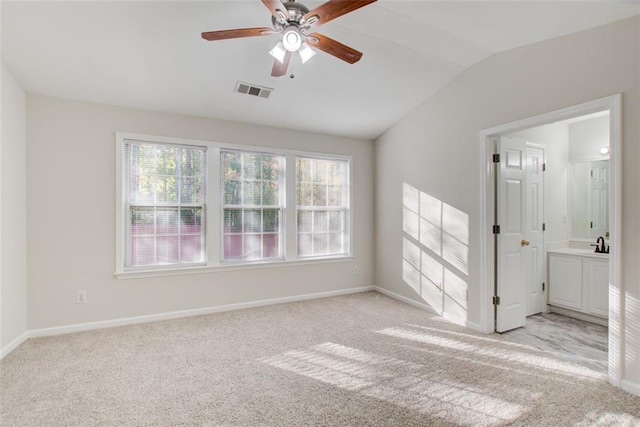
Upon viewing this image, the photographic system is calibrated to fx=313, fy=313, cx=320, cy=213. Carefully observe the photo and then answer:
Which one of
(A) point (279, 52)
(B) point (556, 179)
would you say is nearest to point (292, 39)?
(A) point (279, 52)

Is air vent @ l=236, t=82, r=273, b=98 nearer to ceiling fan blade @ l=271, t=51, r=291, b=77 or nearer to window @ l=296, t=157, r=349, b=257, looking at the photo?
ceiling fan blade @ l=271, t=51, r=291, b=77

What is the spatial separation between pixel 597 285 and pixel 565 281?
0.35 m

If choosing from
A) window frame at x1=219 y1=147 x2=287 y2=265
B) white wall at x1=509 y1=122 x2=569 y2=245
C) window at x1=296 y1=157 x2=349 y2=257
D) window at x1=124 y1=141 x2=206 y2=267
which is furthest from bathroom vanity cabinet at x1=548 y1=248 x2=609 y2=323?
window at x1=124 y1=141 x2=206 y2=267

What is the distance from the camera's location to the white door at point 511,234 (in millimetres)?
3391

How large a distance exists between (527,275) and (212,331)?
12.3ft

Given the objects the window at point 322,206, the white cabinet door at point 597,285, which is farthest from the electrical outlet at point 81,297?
the white cabinet door at point 597,285

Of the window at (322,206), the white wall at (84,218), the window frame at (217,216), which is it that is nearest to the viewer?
the white wall at (84,218)

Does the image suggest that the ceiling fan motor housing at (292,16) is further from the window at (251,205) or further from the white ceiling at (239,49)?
the window at (251,205)

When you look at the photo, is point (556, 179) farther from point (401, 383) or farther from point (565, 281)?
point (401, 383)

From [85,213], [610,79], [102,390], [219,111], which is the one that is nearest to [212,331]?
[102,390]

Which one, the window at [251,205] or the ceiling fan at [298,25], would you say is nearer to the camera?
the ceiling fan at [298,25]

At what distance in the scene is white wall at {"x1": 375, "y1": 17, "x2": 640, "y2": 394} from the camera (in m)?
2.28

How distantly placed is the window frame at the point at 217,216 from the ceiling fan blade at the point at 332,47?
2.19 meters

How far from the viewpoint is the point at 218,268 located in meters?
4.05
